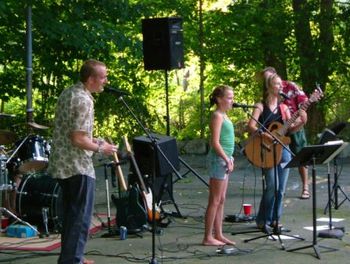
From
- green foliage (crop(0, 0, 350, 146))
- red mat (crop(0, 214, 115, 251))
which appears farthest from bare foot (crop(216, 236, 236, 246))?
green foliage (crop(0, 0, 350, 146))

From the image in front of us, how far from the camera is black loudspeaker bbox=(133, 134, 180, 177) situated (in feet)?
23.8

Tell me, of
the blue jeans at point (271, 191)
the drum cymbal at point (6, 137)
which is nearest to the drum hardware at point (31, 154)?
the drum cymbal at point (6, 137)

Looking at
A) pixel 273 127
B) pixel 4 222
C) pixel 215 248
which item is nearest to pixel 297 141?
pixel 273 127

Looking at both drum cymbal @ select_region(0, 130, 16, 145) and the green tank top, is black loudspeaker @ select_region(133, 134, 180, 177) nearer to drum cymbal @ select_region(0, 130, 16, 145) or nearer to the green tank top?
the green tank top

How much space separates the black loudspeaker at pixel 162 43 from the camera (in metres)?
9.19

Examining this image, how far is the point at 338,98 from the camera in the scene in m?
17.3

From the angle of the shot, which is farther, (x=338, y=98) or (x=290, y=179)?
(x=338, y=98)

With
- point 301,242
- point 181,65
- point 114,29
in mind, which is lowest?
point 301,242

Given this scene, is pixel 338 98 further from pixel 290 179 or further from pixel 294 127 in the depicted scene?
pixel 294 127

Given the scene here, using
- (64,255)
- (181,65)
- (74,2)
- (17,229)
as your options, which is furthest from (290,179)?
(64,255)

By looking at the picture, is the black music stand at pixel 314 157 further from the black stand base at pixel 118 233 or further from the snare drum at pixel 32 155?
the snare drum at pixel 32 155

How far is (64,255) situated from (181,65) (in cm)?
459

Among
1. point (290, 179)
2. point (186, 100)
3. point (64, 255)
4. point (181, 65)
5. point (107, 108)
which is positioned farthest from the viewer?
point (186, 100)

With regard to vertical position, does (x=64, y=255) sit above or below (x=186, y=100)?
below
